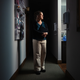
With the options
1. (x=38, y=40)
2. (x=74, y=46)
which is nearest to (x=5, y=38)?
(x=38, y=40)

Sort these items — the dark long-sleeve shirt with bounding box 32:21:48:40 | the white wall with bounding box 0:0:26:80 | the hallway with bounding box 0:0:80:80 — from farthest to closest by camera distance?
1. the dark long-sleeve shirt with bounding box 32:21:48:40
2. the hallway with bounding box 0:0:80:80
3. the white wall with bounding box 0:0:26:80

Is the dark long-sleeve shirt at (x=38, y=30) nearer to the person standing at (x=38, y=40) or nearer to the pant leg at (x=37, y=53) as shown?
the person standing at (x=38, y=40)

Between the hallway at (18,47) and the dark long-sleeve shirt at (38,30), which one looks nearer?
the hallway at (18,47)

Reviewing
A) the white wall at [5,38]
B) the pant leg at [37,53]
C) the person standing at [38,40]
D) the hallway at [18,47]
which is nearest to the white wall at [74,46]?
the hallway at [18,47]

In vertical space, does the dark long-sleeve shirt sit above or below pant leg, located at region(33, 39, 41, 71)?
above

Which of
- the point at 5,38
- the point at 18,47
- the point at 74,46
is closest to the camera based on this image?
the point at 5,38

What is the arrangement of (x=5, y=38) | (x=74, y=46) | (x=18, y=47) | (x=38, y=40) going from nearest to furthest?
(x=5, y=38)
(x=74, y=46)
(x=38, y=40)
(x=18, y=47)

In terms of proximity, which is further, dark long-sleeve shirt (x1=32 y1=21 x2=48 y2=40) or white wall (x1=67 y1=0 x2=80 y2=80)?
dark long-sleeve shirt (x1=32 y1=21 x2=48 y2=40)

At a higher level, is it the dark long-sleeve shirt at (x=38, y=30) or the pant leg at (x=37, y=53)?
the dark long-sleeve shirt at (x=38, y=30)

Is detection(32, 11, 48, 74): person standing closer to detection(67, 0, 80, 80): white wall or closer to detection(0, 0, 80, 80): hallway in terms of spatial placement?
detection(0, 0, 80, 80): hallway

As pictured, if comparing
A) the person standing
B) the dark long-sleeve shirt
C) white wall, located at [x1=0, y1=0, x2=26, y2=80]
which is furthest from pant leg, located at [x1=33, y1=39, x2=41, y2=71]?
white wall, located at [x1=0, y1=0, x2=26, y2=80]

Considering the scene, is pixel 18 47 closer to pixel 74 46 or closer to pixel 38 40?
pixel 38 40

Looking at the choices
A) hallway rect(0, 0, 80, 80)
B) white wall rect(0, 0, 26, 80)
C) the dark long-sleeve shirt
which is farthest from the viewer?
the dark long-sleeve shirt

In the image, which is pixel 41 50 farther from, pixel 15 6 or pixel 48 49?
pixel 48 49
